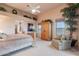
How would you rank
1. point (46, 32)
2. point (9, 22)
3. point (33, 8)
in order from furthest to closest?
point (46, 32) → point (33, 8) → point (9, 22)

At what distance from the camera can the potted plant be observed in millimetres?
2746

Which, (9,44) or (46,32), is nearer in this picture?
(9,44)

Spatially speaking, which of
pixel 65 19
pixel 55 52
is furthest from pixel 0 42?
pixel 65 19

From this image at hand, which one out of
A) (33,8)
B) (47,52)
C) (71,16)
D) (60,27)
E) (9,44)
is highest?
(33,8)

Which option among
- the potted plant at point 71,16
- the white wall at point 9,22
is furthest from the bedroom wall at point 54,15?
the white wall at point 9,22

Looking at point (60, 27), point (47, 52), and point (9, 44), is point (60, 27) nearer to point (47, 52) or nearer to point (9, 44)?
point (47, 52)

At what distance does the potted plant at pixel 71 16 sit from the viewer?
9.01ft

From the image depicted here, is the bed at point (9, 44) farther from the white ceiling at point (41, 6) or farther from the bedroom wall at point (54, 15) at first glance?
the bedroom wall at point (54, 15)

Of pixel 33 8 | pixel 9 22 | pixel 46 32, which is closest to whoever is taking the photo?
pixel 9 22

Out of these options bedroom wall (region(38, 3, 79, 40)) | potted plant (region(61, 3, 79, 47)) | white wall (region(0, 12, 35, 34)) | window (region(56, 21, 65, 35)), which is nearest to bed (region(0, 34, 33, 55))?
white wall (region(0, 12, 35, 34))

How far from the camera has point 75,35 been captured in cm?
286

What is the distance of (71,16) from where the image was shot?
289 centimetres

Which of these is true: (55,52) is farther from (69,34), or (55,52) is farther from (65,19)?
(65,19)

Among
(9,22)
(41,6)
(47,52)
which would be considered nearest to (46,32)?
(47,52)
